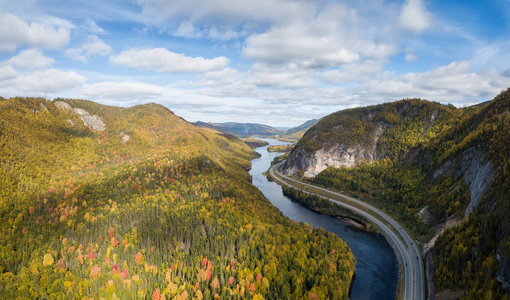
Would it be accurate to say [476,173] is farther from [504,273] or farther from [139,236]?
[139,236]

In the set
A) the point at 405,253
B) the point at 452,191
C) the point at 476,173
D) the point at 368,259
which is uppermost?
the point at 476,173

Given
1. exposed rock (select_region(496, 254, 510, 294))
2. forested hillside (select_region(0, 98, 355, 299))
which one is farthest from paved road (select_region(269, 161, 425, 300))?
exposed rock (select_region(496, 254, 510, 294))

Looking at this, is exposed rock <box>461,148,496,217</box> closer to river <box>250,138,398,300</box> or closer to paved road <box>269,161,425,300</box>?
Result: paved road <box>269,161,425,300</box>

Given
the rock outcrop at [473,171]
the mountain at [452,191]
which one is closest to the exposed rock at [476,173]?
the rock outcrop at [473,171]

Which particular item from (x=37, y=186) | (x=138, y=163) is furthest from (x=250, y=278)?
(x=138, y=163)

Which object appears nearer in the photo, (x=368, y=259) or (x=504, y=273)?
A: (x=504, y=273)

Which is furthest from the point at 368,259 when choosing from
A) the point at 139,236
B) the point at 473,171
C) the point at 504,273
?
the point at 139,236

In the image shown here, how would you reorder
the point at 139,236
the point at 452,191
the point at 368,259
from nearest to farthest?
the point at 368,259 → the point at 139,236 → the point at 452,191

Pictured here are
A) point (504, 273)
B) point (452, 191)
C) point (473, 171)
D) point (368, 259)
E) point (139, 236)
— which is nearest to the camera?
point (504, 273)
